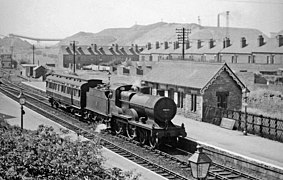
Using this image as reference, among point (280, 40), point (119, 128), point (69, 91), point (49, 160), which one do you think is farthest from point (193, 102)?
point (280, 40)

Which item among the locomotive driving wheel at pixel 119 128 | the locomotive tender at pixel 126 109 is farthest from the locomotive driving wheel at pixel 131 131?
the locomotive driving wheel at pixel 119 128

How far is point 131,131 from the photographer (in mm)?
18797

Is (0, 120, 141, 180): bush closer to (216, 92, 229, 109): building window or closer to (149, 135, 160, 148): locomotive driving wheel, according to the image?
(149, 135, 160, 148): locomotive driving wheel

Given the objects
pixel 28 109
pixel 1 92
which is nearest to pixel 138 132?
pixel 28 109

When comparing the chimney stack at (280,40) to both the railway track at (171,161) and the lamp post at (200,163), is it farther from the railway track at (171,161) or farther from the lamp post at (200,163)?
the lamp post at (200,163)

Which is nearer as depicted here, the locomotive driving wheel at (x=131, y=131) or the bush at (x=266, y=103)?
the locomotive driving wheel at (x=131, y=131)

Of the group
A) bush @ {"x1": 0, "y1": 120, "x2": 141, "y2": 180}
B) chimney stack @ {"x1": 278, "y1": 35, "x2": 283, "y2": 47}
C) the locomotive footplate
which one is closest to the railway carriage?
the locomotive footplate

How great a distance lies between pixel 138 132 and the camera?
18141 mm

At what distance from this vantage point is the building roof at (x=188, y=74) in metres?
23.5

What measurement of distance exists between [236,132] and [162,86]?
7.83 m

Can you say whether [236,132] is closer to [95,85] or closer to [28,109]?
[95,85]

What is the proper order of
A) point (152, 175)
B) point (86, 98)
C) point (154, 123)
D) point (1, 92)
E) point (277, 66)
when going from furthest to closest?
point (277, 66)
point (1, 92)
point (86, 98)
point (154, 123)
point (152, 175)

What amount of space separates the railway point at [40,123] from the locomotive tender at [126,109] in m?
2.00

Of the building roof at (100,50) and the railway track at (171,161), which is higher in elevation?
the building roof at (100,50)
